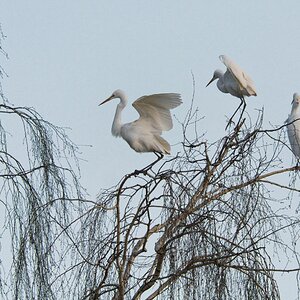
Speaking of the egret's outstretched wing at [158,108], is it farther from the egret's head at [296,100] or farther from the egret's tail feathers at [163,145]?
the egret's head at [296,100]

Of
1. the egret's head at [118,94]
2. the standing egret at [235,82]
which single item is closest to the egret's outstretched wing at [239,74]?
the standing egret at [235,82]

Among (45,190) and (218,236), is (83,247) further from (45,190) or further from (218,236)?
(218,236)

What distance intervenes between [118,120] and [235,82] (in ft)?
3.18

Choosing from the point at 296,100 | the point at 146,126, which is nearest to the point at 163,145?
the point at 146,126

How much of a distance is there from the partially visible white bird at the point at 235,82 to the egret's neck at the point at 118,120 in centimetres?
83

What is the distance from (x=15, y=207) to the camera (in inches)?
163

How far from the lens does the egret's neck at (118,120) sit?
7199 millimetres

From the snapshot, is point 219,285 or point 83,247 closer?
point 219,285

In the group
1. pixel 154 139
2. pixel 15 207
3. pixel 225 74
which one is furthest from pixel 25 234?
pixel 225 74

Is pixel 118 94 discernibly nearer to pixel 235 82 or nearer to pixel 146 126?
pixel 146 126

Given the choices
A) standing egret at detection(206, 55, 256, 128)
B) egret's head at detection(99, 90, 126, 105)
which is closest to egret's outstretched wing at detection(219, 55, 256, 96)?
standing egret at detection(206, 55, 256, 128)

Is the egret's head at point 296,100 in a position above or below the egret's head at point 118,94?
above

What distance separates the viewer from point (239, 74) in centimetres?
702

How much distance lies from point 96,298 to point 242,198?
85cm
